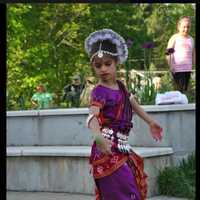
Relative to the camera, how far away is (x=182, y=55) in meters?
9.79

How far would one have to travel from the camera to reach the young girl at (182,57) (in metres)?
9.71

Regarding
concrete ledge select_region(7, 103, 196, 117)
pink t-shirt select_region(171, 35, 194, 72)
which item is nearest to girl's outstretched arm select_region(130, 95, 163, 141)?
concrete ledge select_region(7, 103, 196, 117)

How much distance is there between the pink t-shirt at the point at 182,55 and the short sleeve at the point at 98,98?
4.97 metres

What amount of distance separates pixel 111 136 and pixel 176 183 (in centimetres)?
283

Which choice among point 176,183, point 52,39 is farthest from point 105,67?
point 52,39

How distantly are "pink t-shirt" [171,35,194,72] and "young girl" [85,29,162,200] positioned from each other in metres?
4.80

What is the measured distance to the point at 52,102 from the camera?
12148mm

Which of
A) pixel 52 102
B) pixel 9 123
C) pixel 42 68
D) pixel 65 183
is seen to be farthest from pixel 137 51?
pixel 65 183

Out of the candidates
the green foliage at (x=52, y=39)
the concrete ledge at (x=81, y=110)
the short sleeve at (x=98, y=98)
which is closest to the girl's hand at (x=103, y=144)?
the short sleeve at (x=98, y=98)

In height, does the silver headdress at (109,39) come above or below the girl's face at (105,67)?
above

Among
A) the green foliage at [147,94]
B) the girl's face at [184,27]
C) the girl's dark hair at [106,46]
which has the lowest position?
the green foliage at [147,94]

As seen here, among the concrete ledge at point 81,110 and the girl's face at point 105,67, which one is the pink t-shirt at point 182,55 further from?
the girl's face at point 105,67

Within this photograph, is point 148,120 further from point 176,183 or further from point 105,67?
point 176,183
